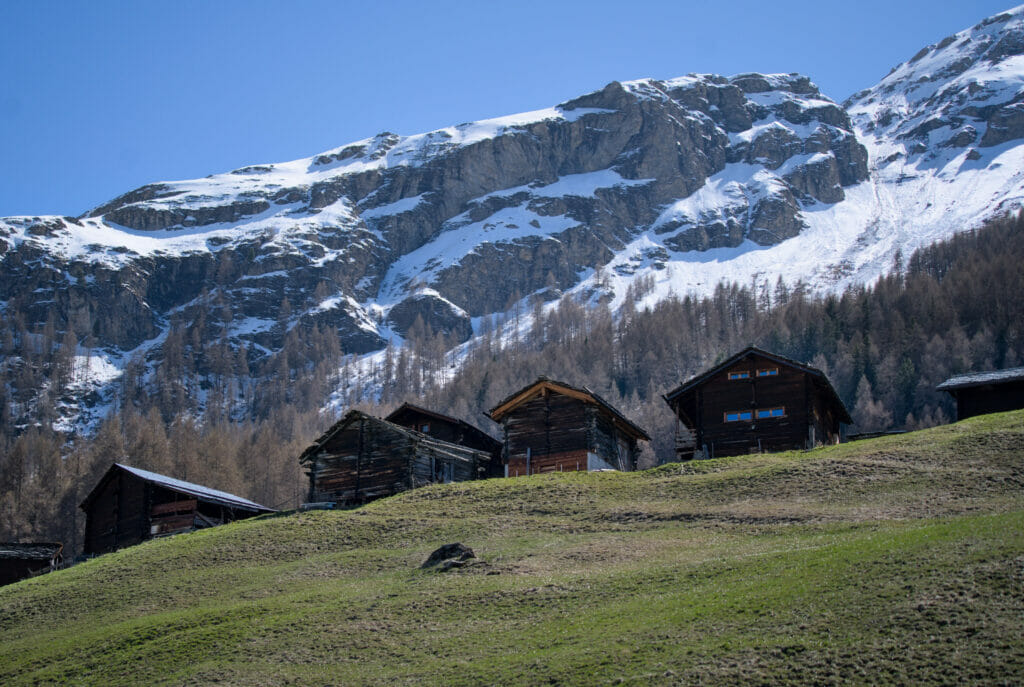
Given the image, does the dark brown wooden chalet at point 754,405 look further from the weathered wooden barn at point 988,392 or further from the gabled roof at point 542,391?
the weathered wooden barn at point 988,392

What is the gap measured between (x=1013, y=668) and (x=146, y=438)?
117 metres

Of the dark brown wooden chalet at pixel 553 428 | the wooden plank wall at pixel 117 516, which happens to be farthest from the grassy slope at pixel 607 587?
the wooden plank wall at pixel 117 516

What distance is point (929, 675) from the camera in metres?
19.4

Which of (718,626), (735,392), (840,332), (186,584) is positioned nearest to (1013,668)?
(718,626)

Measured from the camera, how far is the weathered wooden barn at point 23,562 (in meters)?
61.1

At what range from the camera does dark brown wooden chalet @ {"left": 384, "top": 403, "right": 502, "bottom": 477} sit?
71250mm

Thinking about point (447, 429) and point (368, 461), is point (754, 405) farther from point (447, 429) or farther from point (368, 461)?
point (368, 461)

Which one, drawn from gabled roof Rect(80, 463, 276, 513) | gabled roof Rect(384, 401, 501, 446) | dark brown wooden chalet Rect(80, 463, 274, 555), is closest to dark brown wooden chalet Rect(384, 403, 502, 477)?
gabled roof Rect(384, 401, 501, 446)

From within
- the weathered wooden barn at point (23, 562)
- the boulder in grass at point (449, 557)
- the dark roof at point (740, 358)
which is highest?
the dark roof at point (740, 358)

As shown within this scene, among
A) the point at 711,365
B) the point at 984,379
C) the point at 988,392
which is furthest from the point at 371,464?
the point at 711,365

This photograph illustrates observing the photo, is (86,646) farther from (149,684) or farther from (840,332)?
(840,332)

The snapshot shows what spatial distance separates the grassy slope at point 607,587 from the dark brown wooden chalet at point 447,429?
19850 millimetres

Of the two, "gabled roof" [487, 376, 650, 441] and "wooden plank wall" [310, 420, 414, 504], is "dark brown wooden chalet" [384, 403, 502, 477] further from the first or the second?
"wooden plank wall" [310, 420, 414, 504]

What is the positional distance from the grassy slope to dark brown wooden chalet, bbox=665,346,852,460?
8716 millimetres
